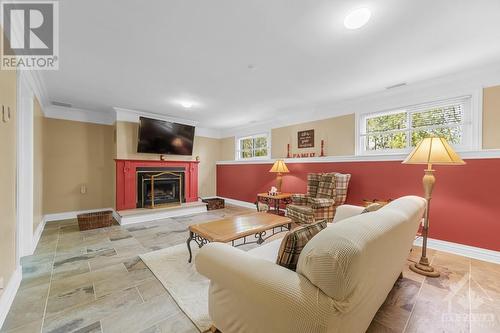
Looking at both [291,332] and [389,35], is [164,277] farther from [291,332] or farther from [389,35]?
[389,35]

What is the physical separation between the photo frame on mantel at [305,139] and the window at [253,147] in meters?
1.03

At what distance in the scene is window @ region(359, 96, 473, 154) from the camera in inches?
112

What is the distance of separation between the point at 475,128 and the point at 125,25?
13.9 feet

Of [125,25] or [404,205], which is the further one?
[125,25]

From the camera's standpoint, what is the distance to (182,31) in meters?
1.91

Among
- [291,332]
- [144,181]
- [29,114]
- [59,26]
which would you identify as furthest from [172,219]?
[291,332]

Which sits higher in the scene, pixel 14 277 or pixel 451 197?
pixel 451 197

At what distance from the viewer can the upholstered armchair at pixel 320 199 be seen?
3293mm

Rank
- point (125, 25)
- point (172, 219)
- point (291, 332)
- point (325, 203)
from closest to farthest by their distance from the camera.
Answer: point (291, 332) < point (125, 25) < point (325, 203) < point (172, 219)

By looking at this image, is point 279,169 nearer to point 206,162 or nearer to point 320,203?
point 320,203

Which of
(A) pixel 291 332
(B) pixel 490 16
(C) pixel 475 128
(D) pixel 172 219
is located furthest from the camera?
(D) pixel 172 219

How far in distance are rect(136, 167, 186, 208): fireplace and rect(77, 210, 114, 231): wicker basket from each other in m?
0.73

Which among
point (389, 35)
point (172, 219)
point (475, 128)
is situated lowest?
point (172, 219)

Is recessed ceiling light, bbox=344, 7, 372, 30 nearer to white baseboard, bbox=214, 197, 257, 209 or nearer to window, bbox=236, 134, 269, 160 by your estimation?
window, bbox=236, 134, 269, 160
